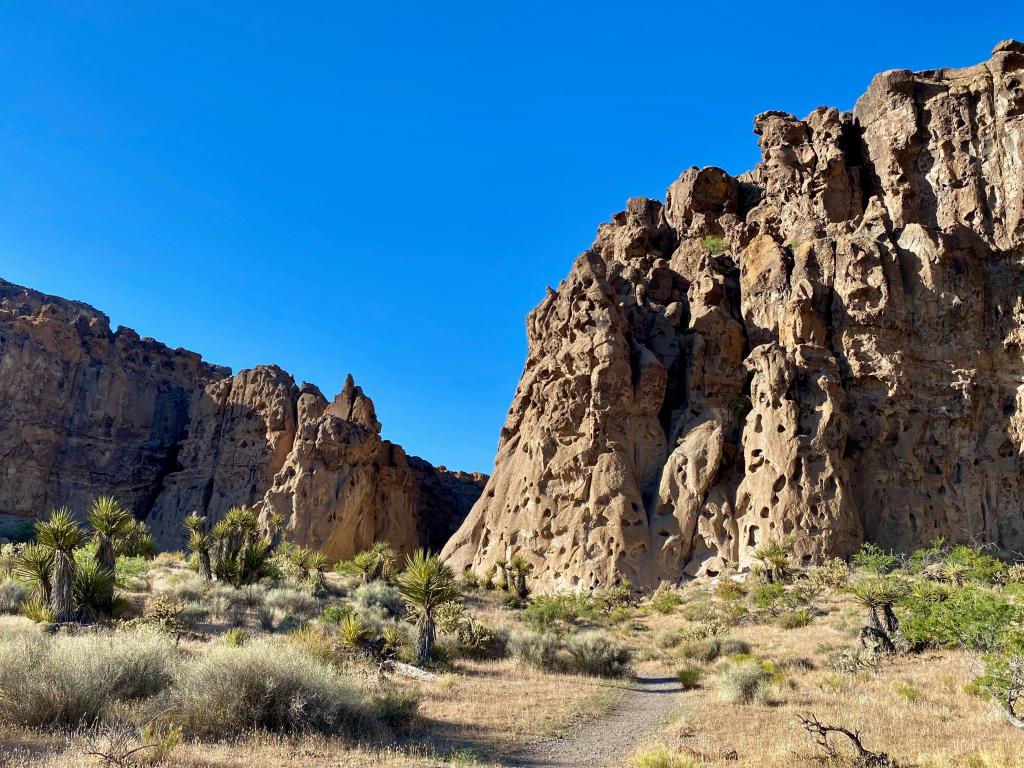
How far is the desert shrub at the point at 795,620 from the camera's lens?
23281 millimetres

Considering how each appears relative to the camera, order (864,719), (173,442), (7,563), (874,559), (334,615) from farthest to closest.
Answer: (173,442) → (874,559) → (7,563) → (334,615) → (864,719)

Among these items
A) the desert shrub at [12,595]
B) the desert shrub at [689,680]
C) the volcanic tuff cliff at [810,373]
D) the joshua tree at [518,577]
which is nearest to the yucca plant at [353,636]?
the desert shrub at [689,680]

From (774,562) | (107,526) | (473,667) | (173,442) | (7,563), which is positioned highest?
(173,442)

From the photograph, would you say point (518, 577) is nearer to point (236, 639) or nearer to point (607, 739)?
point (236, 639)

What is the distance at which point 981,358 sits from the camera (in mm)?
35344

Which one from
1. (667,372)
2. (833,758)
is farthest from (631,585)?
(833,758)

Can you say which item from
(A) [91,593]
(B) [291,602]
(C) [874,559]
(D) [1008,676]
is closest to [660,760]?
(D) [1008,676]

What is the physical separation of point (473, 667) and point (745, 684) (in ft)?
20.8

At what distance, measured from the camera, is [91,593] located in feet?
57.7

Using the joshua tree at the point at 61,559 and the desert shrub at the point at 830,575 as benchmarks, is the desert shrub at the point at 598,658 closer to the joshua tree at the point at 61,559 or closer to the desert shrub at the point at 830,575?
the desert shrub at the point at 830,575

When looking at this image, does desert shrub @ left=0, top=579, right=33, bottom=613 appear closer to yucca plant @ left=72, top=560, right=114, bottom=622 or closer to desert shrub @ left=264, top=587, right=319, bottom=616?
yucca plant @ left=72, top=560, right=114, bottom=622

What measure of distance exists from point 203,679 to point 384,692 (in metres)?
3.61

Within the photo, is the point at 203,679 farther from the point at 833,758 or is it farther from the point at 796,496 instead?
the point at 796,496

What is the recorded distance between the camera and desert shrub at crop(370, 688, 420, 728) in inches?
420
